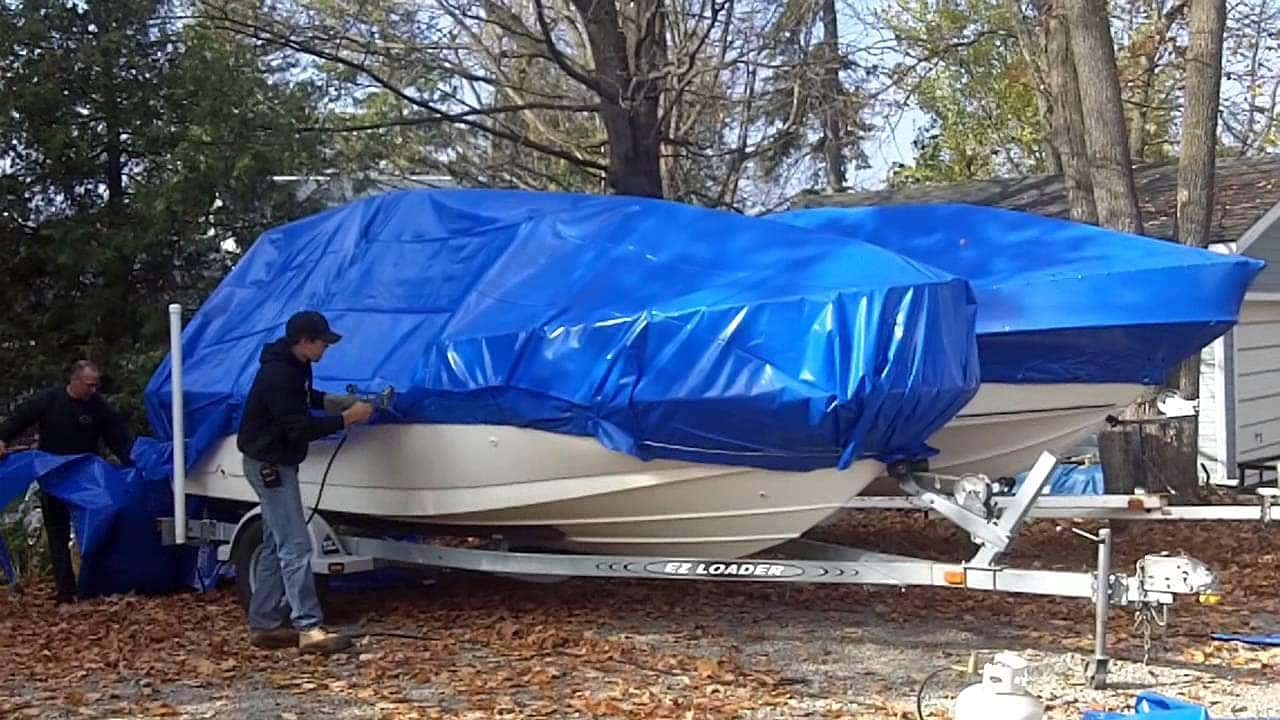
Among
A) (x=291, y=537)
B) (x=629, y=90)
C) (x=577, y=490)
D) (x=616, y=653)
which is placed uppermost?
(x=629, y=90)

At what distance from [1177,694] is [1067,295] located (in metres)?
2.40

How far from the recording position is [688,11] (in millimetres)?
17828

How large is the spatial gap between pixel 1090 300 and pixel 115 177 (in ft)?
34.4

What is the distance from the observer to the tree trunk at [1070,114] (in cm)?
1367

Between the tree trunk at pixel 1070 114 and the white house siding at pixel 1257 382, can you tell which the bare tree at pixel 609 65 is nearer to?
the tree trunk at pixel 1070 114

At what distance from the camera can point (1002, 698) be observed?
17.1ft

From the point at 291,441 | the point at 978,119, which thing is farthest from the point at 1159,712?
the point at 978,119

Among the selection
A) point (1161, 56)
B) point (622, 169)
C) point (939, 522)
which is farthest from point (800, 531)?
point (1161, 56)

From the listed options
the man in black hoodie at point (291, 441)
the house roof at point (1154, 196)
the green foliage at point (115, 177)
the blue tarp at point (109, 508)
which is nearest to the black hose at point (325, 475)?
the man in black hoodie at point (291, 441)

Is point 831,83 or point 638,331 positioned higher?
point 831,83

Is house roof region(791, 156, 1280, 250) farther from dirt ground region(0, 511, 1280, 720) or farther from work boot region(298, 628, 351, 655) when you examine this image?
work boot region(298, 628, 351, 655)

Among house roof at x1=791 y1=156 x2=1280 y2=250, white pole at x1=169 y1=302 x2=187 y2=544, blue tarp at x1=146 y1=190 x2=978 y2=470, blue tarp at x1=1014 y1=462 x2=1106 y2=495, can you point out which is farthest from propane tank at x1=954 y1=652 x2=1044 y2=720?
house roof at x1=791 y1=156 x2=1280 y2=250

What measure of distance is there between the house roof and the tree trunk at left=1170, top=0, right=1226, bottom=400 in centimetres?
155

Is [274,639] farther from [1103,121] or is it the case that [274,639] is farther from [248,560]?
[1103,121]
